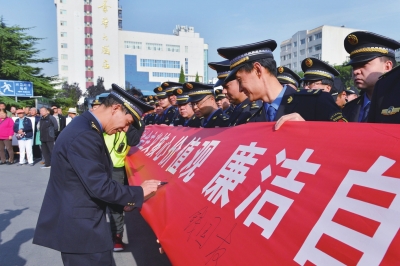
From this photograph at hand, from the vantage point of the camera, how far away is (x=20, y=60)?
2567cm

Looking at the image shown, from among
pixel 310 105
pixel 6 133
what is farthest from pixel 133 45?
pixel 310 105

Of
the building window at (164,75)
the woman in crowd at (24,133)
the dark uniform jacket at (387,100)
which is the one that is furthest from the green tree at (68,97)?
the dark uniform jacket at (387,100)

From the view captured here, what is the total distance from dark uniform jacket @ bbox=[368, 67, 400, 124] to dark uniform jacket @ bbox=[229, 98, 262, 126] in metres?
1.29

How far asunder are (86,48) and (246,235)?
66208 mm

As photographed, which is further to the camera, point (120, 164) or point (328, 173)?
point (120, 164)

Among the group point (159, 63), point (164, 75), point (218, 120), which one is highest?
point (159, 63)

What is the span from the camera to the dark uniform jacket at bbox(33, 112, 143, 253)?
6.03 ft

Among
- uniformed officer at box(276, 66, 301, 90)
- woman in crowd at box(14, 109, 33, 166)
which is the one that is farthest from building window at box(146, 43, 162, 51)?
uniformed officer at box(276, 66, 301, 90)

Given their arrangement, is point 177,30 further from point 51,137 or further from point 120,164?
point 120,164

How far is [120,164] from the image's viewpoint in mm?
Answer: 4035

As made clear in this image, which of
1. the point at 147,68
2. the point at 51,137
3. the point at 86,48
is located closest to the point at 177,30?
the point at 147,68

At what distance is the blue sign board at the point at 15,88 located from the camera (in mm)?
15086

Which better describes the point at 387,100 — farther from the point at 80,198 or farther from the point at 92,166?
the point at 80,198

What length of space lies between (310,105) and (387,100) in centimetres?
45
